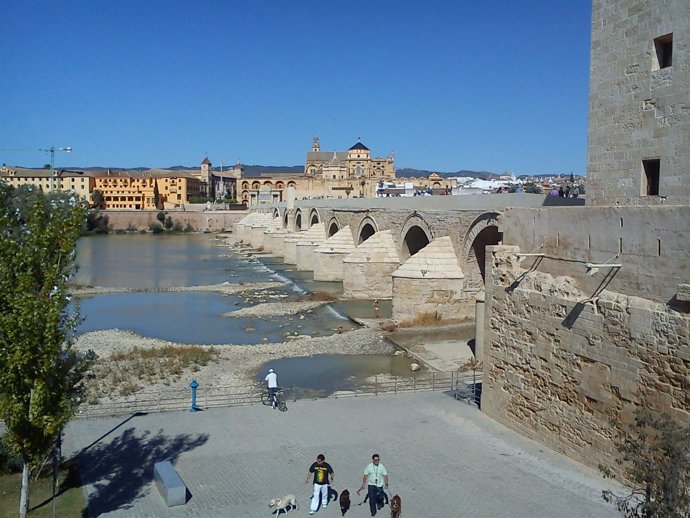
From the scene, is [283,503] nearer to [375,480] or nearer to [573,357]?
[375,480]

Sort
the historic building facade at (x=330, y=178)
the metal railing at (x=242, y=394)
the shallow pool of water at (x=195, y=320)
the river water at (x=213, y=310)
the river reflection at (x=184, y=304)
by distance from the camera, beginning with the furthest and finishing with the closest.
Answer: the historic building facade at (x=330, y=178), the river reflection at (x=184, y=304), the shallow pool of water at (x=195, y=320), the river water at (x=213, y=310), the metal railing at (x=242, y=394)

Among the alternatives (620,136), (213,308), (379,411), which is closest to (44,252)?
(379,411)

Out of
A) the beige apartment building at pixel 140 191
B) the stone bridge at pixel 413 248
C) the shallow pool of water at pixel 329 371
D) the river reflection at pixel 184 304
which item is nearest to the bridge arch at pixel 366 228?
the stone bridge at pixel 413 248

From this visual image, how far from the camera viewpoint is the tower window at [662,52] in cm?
668

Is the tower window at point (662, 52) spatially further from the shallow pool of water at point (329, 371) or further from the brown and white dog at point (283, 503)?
the shallow pool of water at point (329, 371)

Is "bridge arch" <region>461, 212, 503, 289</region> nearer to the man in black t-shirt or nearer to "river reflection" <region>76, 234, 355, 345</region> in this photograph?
"river reflection" <region>76, 234, 355, 345</region>

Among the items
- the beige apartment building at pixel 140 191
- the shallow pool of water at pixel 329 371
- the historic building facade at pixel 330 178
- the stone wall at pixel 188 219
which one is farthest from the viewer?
the beige apartment building at pixel 140 191

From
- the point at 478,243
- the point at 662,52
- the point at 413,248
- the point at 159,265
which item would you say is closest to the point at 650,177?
the point at 662,52

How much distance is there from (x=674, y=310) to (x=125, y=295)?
2082 centimetres

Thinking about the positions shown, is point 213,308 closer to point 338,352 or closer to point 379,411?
point 338,352

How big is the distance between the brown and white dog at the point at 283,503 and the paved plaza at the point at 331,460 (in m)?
0.08

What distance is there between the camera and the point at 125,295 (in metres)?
23.6

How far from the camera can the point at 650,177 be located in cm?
692

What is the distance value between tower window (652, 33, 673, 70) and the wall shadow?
6.10 meters
